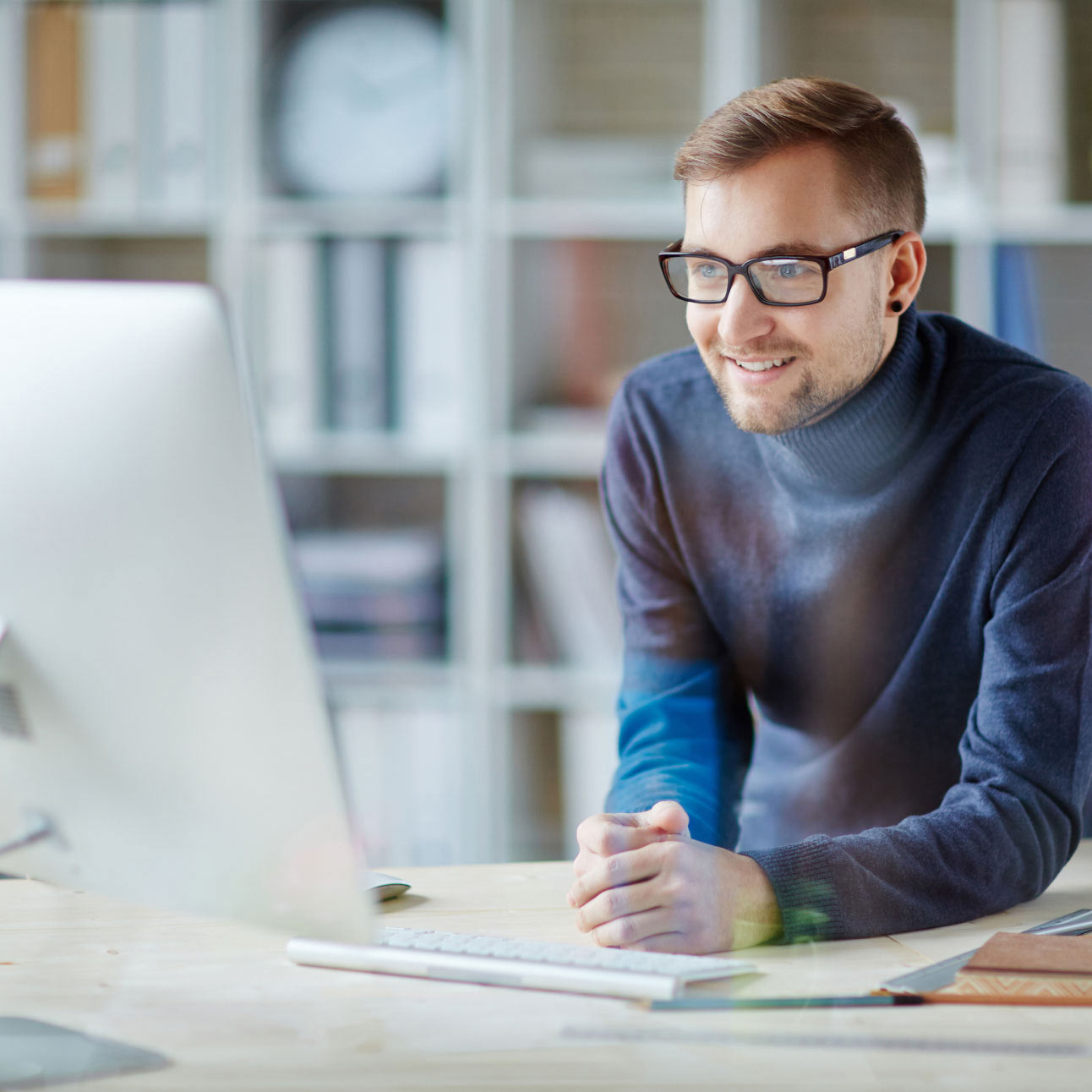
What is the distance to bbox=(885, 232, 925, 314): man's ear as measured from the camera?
4.30 feet

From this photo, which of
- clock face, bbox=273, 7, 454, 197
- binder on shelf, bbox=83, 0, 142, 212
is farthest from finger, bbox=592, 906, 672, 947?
binder on shelf, bbox=83, 0, 142, 212

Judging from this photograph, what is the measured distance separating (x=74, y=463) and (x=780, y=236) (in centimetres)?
75

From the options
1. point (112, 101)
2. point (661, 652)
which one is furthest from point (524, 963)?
point (112, 101)

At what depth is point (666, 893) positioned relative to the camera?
2.91 feet

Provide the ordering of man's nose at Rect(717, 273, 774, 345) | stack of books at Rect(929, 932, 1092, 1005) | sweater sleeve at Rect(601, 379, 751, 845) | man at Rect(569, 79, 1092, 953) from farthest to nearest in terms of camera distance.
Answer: sweater sleeve at Rect(601, 379, 751, 845) → man's nose at Rect(717, 273, 774, 345) → man at Rect(569, 79, 1092, 953) → stack of books at Rect(929, 932, 1092, 1005)

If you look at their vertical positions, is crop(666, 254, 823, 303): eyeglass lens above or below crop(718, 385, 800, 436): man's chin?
above

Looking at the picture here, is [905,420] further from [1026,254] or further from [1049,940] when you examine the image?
[1026,254]

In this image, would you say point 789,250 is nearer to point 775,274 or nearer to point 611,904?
point 775,274

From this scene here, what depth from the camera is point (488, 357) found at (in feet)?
7.63

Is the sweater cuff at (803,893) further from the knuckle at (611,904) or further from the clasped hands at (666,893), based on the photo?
the knuckle at (611,904)

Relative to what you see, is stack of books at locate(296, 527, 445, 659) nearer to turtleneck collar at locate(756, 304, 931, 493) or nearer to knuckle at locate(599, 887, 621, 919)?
turtleneck collar at locate(756, 304, 931, 493)

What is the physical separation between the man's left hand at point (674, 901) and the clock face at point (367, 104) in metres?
1.71

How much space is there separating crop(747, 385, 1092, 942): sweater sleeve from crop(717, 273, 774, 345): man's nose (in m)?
0.27

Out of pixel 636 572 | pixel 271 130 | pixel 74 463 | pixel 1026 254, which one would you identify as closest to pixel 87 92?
pixel 271 130
